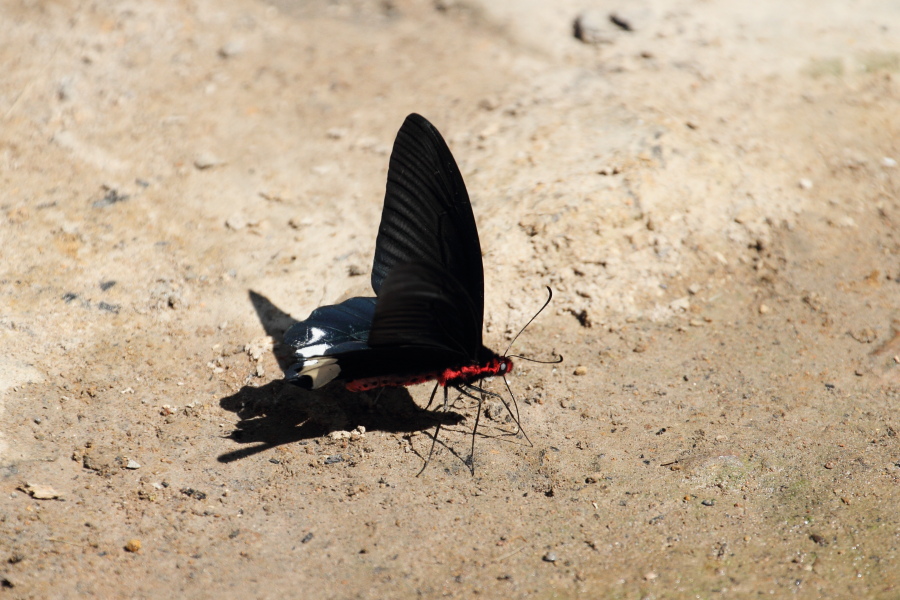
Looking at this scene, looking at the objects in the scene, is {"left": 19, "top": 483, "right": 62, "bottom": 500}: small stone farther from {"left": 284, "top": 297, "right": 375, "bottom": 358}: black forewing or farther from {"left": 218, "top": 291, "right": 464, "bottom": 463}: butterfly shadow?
{"left": 284, "top": 297, "right": 375, "bottom": 358}: black forewing

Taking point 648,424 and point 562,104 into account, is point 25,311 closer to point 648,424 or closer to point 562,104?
point 648,424

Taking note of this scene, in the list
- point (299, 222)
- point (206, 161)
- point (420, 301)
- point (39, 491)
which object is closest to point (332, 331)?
point (420, 301)

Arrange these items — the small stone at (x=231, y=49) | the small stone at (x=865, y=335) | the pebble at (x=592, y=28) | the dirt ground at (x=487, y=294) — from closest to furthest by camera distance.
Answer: the dirt ground at (x=487, y=294)
the small stone at (x=865, y=335)
the pebble at (x=592, y=28)
the small stone at (x=231, y=49)

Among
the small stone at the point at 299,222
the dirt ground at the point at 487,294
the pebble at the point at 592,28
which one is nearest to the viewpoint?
the dirt ground at the point at 487,294

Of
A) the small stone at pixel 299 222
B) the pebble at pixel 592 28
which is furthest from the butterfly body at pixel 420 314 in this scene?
the pebble at pixel 592 28

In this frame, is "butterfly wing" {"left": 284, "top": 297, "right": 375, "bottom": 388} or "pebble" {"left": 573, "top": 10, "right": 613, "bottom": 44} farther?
"pebble" {"left": 573, "top": 10, "right": 613, "bottom": 44}

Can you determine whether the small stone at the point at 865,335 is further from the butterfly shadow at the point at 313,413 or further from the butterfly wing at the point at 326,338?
the butterfly wing at the point at 326,338

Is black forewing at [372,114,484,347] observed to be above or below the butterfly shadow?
Answer: above

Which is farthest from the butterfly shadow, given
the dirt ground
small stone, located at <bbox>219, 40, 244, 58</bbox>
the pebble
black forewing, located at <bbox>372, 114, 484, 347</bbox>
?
the pebble
